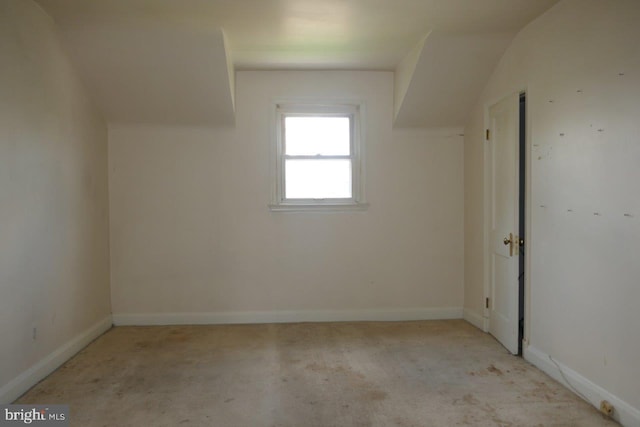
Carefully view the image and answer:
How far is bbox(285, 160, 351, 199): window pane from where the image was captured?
448 cm

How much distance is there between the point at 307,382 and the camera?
2916 millimetres

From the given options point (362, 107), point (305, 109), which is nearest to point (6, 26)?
point (305, 109)

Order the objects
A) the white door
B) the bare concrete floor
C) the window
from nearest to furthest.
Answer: the bare concrete floor → the white door → the window

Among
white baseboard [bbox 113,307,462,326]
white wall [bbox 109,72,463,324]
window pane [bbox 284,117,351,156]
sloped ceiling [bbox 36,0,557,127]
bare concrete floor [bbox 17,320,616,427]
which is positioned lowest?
bare concrete floor [bbox 17,320,616,427]

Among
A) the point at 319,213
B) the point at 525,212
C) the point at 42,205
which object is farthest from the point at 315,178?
the point at 42,205

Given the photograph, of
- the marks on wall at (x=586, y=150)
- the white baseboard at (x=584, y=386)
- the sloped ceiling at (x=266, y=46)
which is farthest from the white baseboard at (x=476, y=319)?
the sloped ceiling at (x=266, y=46)

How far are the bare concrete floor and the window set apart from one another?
4.59 feet

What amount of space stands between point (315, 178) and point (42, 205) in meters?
2.46

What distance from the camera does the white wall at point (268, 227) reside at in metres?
4.31

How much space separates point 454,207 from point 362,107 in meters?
1.45

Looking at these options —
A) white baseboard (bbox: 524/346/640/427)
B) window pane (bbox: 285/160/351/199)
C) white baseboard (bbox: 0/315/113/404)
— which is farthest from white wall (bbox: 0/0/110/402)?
white baseboard (bbox: 524/346/640/427)

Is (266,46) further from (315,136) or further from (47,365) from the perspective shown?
(47,365)

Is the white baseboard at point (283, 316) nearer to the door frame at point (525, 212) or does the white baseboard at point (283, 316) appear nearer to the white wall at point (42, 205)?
the white wall at point (42, 205)

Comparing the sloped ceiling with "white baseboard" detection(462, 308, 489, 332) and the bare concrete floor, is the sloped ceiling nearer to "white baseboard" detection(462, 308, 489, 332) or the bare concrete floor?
"white baseboard" detection(462, 308, 489, 332)
